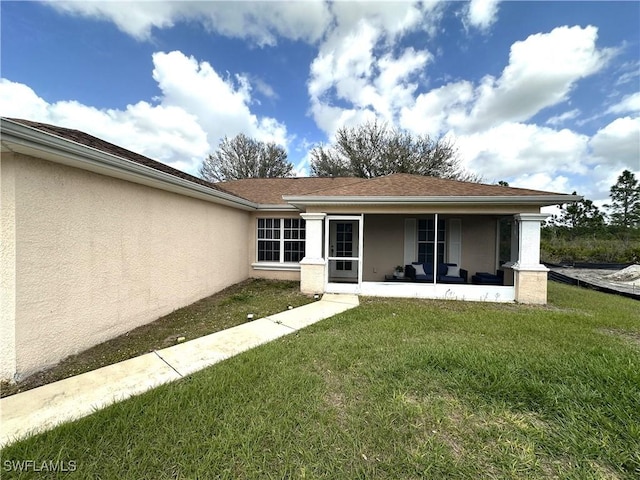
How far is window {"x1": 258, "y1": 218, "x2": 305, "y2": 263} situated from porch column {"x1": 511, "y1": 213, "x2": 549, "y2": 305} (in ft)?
24.1

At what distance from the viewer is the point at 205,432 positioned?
91.4 inches

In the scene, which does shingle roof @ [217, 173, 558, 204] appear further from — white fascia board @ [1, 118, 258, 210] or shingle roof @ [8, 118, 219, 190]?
shingle roof @ [8, 118, 219, 190]

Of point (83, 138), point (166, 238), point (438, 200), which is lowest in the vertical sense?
point (166, 238)

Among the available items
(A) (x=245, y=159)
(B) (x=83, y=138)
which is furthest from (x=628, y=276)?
(A) (x=245, y=159)

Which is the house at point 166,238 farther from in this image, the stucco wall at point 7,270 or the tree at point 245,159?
the tree at point 245,159

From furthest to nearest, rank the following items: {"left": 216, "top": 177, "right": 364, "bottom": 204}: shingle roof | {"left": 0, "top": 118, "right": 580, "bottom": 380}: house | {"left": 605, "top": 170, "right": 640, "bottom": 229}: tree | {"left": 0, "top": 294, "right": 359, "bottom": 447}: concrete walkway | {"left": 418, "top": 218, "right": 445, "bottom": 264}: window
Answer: {"left": 605, "top": 170, "right": 640, "bottom": 229}: tree, {"left": 216, "top": 177, "right": 364, "bottom": 204}: shingle roof, {"left": 418, "top": 218, "right": 445, "bottom": 264}: window, {"left": 0, "top": 118, "right": 580, "bottom": 380}: house, {"left": 0, "top": 294, "right": 359, "bottom": 447}: concrete walkway

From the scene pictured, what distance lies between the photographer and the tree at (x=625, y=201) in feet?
77.1

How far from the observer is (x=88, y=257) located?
4.22 m

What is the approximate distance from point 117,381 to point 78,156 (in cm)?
322

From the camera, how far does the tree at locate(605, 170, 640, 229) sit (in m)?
23.5

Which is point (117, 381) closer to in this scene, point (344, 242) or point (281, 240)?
point (281, 240)

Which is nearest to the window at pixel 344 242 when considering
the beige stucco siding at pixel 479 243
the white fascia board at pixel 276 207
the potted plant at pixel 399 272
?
the potted plant at pixel 399 272

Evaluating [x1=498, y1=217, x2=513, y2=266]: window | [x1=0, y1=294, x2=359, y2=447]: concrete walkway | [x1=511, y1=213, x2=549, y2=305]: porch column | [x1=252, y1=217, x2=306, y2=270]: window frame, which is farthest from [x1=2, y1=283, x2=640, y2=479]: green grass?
[x1=252, y1=217, x2=306, y2=270]: window frame

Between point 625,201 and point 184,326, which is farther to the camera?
point 625,201
